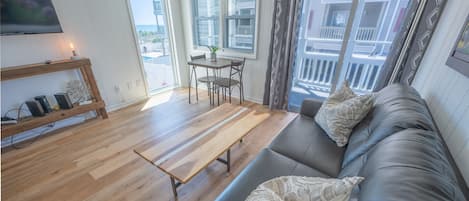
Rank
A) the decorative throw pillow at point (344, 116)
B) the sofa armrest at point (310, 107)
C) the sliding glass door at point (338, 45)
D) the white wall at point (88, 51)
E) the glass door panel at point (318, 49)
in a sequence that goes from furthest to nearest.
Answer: the glass door panel at point (318, 49) → the sliding glass door at point (338, 45) → the white wall at point (88, 51) → the sofa armrest at point (310, 107) → the decorative throw pillow at point (344, 116)

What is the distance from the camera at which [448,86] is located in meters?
1.23

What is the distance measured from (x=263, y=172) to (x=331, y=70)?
3035mm

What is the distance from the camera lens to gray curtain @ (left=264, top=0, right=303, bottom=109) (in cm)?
240

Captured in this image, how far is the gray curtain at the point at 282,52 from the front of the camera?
240 cm

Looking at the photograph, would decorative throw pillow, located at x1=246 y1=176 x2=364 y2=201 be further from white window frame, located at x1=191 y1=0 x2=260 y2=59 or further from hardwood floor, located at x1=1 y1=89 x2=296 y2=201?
white window frame, located at x1=191 y1=0 x2=260 y2=59

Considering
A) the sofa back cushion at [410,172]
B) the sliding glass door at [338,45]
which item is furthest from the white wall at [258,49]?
the sofa back cushion at [410,172]

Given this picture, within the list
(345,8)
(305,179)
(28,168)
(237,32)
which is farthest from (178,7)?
(305,179)

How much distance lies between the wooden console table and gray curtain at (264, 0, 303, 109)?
2483 mm

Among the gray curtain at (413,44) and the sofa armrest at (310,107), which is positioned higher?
the gray curtain at (413,44)

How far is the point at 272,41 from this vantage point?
2.68 metres

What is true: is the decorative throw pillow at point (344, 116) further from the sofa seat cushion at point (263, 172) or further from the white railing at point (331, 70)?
the white railing at point (331, 70)

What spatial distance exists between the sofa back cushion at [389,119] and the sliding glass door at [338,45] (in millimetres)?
1278

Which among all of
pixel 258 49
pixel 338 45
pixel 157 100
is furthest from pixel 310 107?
pixel 157 100

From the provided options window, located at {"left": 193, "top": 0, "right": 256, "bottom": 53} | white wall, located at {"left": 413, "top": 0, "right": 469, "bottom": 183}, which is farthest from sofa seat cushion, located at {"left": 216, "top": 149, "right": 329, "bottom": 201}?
window, located at {"left": 193, "top": 0, "right": 256, "bottom": 53}
